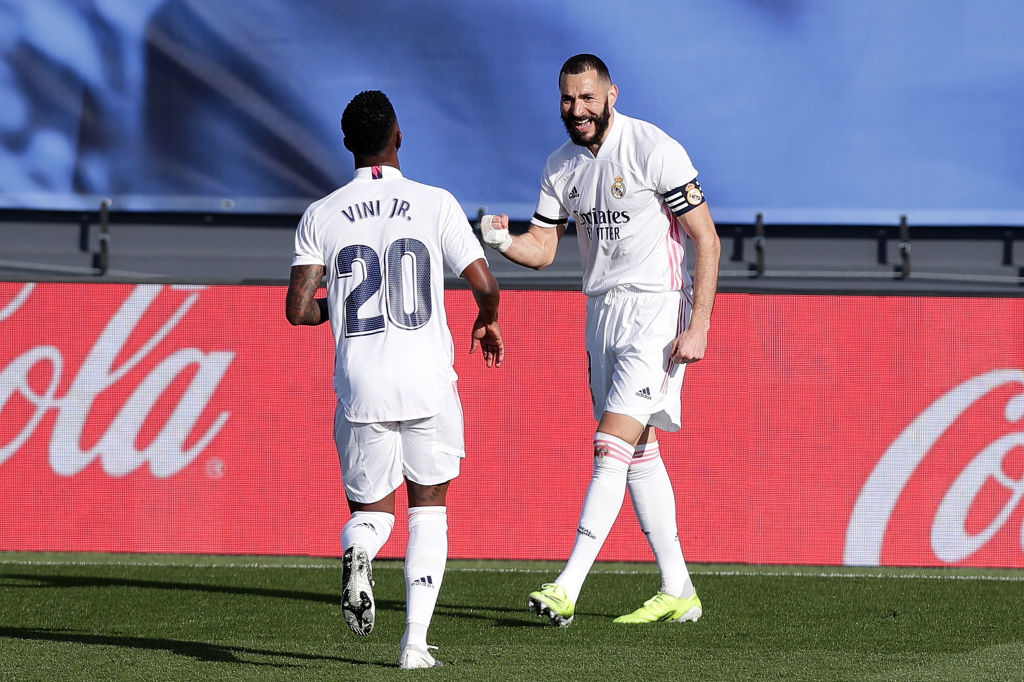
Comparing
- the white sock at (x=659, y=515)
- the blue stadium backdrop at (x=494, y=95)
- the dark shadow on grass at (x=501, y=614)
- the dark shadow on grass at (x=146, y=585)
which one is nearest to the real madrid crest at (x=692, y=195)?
the white sock at (x=659, y=515)

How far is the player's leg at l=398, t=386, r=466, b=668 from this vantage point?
11.3ft

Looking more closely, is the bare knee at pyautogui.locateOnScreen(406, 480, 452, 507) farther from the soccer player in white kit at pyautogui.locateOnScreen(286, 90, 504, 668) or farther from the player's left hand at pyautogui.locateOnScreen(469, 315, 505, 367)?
the player's left hand at pyautogui.locateOnScreen(469, 315, 505, 367)

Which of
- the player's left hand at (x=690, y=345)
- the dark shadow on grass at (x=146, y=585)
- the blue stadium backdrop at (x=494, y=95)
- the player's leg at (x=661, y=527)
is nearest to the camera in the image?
the player's left hand at (x=690, y=345)

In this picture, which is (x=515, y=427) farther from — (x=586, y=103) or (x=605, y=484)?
(x=586, y=103)

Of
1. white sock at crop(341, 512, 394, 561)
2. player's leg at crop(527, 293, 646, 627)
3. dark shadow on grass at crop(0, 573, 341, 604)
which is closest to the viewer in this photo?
white sock at crop(341, 512, 394, 561)

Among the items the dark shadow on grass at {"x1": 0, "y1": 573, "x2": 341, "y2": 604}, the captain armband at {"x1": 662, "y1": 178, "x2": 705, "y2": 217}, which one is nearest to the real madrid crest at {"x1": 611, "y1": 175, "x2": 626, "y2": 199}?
the captain armband at {"x1": 662, "y1": 178, "x2": 705, "y2": 217}

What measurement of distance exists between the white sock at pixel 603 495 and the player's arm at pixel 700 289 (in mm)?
377

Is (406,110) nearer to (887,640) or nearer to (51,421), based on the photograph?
(51,421)

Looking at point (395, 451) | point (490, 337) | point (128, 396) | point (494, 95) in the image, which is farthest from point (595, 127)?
point (494, 95)

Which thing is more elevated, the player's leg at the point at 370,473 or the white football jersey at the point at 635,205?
the white football jersey at the point at 635,205

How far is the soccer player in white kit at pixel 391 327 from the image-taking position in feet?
11.3

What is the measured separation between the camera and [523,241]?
457 cm

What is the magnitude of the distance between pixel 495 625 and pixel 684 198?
63.5 inches

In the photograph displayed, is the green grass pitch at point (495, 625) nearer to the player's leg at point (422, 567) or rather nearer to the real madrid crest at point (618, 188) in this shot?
the player's leg at point (422, 567)
